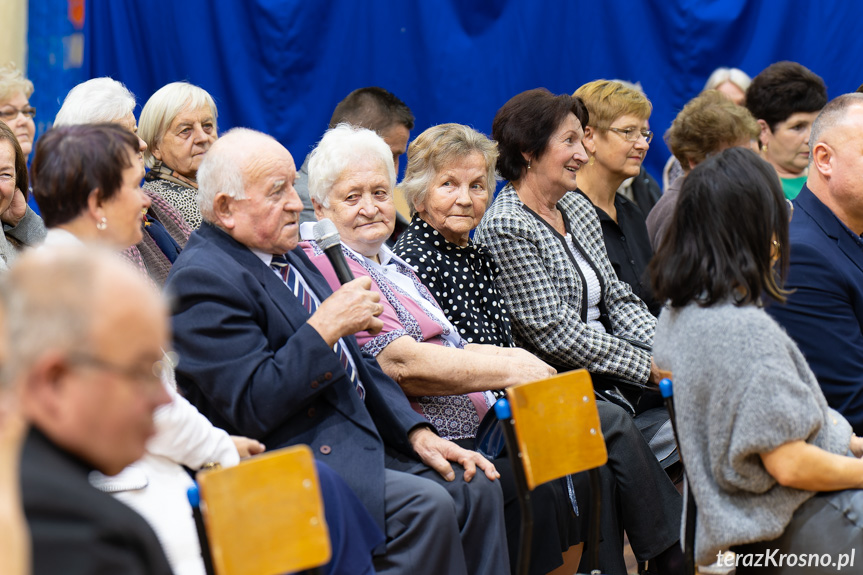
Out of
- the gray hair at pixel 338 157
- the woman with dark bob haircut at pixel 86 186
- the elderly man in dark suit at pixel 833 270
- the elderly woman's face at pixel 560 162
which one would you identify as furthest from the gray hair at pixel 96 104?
the elderly man in dark suit at pixel 833 270

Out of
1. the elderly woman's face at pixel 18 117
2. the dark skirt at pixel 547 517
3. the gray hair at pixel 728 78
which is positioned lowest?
the dark skirt at pixel 547 517

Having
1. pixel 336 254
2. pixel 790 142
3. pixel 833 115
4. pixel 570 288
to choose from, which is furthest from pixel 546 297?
pixel 790 142

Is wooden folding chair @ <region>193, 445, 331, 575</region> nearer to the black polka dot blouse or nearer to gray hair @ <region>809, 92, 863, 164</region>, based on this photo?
the black polka dot blouse

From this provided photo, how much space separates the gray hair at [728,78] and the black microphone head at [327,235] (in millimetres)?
3325

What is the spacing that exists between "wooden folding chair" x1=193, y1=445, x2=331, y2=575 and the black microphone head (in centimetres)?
92

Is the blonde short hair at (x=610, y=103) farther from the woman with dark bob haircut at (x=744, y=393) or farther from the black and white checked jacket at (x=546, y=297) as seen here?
the woman with dark bob haircut at (x=744, y=393)

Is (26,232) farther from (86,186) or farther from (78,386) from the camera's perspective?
(78,386)

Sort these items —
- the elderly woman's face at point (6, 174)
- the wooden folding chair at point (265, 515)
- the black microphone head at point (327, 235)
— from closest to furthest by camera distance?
the wooden folding chair at point (265, 515) → the black microphone head at point (327, 235) → the elderly woman's face at point (6, 174)

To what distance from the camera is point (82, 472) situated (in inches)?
46.4

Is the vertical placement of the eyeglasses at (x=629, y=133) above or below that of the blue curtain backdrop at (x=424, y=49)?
below

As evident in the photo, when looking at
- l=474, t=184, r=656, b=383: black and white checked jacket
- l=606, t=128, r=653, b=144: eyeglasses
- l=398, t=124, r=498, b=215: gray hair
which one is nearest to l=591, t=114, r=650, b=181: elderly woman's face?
l=606, t=128, r=653, b=144: eyeglasses

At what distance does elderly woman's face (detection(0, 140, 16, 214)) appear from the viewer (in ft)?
9.42

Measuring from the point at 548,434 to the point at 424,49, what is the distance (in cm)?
324

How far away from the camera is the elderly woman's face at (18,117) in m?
3.59
